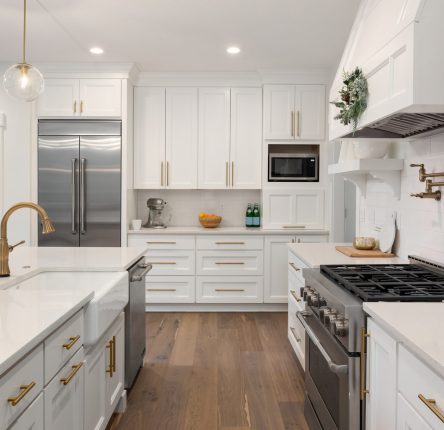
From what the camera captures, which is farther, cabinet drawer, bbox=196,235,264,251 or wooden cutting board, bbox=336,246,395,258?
cabinet drawer, bbox=196,235,264,251

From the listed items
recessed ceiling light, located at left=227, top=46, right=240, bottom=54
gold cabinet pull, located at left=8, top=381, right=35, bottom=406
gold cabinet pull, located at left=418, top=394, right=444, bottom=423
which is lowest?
gold cabinet pull, located at left=8, top=381, right=35, bottom=406

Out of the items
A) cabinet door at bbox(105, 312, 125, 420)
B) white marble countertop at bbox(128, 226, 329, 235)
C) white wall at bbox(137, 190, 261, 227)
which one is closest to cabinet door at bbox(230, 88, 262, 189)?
white wall at bbox(137, 190, 261, 227)

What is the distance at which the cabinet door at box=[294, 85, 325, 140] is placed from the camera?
4914 mm

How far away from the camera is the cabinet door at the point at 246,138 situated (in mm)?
5023

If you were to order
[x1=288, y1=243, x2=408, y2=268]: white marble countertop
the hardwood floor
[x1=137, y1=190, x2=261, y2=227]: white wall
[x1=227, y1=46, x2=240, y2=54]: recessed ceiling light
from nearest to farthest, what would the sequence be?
the hardwood floor
[x1=288, y1=243, x2=408, y2=268]: white marble countertop
[x1=227, y1=46, x2=240, y2=54]: recessed ceiling light
[x1=137, y1=190, x2=261, y2=227]: white wall

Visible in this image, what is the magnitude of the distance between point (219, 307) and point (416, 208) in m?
2.75

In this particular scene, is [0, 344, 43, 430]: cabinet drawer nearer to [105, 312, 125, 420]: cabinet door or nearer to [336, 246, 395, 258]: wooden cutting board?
[105, 312, 125, 420]: cabinet door

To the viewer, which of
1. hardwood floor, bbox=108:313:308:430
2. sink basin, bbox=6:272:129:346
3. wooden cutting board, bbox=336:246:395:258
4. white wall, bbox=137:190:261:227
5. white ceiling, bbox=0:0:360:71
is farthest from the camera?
white wall, bbox=137:190:261:227

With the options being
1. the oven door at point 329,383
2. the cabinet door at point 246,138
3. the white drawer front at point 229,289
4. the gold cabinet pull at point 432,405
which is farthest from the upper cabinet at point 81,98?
the gold cabinet pull at point 432,405

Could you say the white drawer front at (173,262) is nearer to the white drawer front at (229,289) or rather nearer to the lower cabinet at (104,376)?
the white drawer front at (229,289)

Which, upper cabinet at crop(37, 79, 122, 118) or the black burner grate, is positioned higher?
upper cabinet at crop(37, 79, 122, 118)

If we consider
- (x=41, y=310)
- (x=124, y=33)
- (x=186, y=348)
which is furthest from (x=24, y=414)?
(x=124, y=33)

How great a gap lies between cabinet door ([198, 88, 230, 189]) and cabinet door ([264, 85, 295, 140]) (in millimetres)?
432

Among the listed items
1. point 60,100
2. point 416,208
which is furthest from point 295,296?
point 60,100
